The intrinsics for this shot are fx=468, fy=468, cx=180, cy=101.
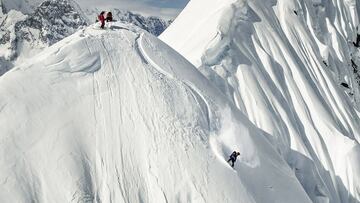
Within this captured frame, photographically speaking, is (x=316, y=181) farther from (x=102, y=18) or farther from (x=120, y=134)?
(x=102, y=18)

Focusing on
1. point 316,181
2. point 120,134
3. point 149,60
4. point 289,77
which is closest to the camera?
point 120,134

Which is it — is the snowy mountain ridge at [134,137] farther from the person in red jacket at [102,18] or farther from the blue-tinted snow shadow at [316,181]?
the person in red jacket at [102,18]

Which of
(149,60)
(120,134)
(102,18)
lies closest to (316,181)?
(149,60)

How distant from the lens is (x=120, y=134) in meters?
21.2

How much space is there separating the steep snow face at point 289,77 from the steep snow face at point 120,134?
9.50 metres

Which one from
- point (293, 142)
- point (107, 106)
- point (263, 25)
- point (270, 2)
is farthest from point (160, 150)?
point (270, 2)

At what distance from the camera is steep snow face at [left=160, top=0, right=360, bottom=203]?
34.0 meters

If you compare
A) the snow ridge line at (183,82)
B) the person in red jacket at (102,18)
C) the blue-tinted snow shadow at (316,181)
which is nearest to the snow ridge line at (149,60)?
the snow ridge line at (183,82)

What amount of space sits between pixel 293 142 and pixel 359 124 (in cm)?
1118

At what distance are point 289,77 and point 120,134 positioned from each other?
77.8 feet

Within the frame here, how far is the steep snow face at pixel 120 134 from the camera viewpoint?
19.4 meters

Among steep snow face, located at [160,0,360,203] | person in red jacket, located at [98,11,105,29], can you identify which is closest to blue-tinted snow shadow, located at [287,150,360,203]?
steep snow face, located at [160,0,360,203]

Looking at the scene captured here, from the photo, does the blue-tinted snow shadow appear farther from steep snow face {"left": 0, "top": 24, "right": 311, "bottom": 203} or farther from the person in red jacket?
the person in red jacket

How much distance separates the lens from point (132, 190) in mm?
19734
